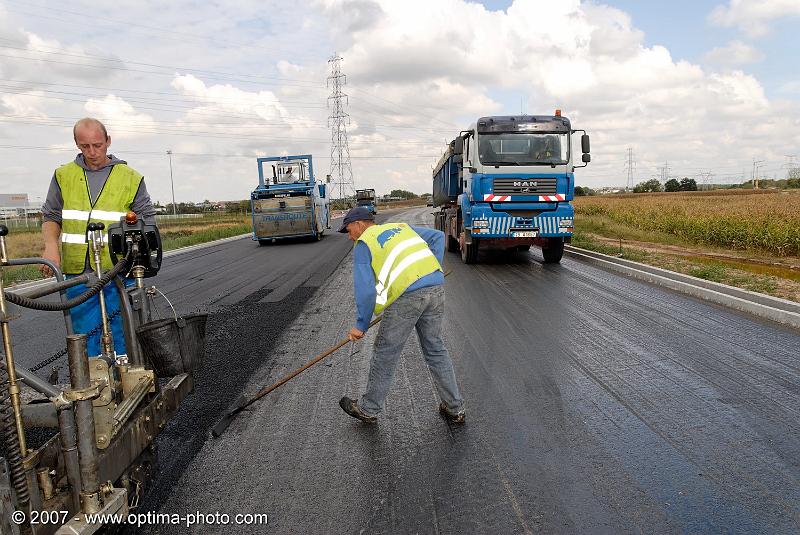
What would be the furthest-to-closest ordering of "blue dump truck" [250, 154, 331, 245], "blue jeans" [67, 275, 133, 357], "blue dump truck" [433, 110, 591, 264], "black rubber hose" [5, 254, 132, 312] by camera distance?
"blue dump truck" [250, 154, 331, 245] → "blue dump truck" [433, 110, 591, 264] → "blue jeans" [67, 275, 133, 357] → "black rubber hose" [5, 254, 132, 312]

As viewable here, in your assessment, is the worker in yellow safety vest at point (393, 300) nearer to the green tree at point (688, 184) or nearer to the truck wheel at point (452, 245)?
the truck wheel at point (452, 245)

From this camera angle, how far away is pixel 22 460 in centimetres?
221

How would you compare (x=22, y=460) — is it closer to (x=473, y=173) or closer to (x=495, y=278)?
(x=495, y=278)

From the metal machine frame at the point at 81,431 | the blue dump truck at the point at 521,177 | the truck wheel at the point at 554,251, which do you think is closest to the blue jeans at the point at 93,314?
the metal machine frame at the point at 81,431

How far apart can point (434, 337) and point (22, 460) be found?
2757mm

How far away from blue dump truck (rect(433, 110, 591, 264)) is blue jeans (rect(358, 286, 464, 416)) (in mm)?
8529

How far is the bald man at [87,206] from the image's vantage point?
3.60m

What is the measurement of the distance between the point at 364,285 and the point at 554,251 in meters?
10.0

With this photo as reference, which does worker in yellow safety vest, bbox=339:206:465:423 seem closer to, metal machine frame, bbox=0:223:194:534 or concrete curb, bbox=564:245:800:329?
metal machine frame, bbox=0:223:194:534

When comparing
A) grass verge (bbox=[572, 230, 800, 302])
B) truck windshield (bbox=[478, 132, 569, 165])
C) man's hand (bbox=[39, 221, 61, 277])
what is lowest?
grass verge (bbox=[572, 230, 800, 302])

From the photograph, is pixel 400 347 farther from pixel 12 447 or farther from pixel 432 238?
pixel 12 447

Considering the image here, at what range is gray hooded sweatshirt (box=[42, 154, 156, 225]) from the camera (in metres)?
3.66

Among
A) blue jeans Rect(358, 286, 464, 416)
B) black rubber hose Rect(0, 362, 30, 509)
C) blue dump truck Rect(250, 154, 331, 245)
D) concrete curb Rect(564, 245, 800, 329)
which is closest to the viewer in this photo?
black rubber hose Rect(0, 362, 30, 509)

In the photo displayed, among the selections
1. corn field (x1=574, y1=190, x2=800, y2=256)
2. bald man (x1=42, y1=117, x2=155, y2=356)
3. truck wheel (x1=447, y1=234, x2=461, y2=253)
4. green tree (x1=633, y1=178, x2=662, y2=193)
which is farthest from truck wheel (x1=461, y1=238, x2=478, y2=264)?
green tree (x1=633, y1=178, x2=662, y2=193)
